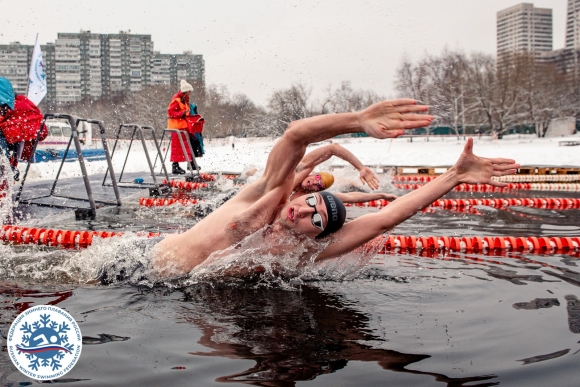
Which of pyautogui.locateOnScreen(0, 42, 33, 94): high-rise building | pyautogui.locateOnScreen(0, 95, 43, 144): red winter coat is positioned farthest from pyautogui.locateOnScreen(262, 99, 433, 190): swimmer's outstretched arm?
pyautogui.locateOnScreen(0, 42, 33, 94): high-rise building

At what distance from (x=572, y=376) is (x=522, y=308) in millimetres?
1126

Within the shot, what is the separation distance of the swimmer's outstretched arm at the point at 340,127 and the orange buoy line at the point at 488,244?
202cm

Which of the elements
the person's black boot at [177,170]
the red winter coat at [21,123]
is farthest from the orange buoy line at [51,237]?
the person's black boot at [177,170]

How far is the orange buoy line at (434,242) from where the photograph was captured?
5.26m

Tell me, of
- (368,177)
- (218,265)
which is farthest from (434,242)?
(218,265)

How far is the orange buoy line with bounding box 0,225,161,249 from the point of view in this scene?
17.6ft

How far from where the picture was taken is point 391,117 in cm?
286

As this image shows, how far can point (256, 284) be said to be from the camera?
152 inches

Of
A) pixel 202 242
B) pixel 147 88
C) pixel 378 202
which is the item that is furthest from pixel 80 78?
pixel 202 242

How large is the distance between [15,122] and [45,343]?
19.0ft

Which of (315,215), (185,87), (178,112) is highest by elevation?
(185,87)

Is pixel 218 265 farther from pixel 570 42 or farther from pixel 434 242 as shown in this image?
pixel 570 42

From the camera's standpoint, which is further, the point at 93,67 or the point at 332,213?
the point at 93,67

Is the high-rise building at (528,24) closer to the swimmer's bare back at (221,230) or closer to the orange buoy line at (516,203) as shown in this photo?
the orange buoy line at (516,203)
